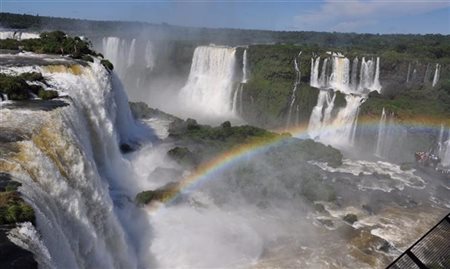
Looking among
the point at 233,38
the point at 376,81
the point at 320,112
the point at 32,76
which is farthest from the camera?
the point at 233,38

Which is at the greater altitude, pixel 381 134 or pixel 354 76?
pixel 354 76

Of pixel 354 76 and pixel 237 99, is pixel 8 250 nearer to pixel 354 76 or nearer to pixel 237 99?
pixel 354 76

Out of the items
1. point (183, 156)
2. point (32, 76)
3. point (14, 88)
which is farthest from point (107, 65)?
point (14, 88)

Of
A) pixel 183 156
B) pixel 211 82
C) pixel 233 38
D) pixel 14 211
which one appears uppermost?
pixel 233 38

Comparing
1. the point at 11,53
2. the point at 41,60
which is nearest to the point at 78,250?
the point at 41,60

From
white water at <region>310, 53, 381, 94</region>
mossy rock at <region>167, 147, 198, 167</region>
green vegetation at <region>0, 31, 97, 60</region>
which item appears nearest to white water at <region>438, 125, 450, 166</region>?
white water at <region>310, 53, 381, 94</region>

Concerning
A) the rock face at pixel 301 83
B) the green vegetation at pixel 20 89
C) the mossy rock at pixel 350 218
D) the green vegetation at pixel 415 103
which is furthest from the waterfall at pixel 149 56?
the mossy rock at pixel 350 218

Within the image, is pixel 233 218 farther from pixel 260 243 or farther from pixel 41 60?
pixel 41 60
